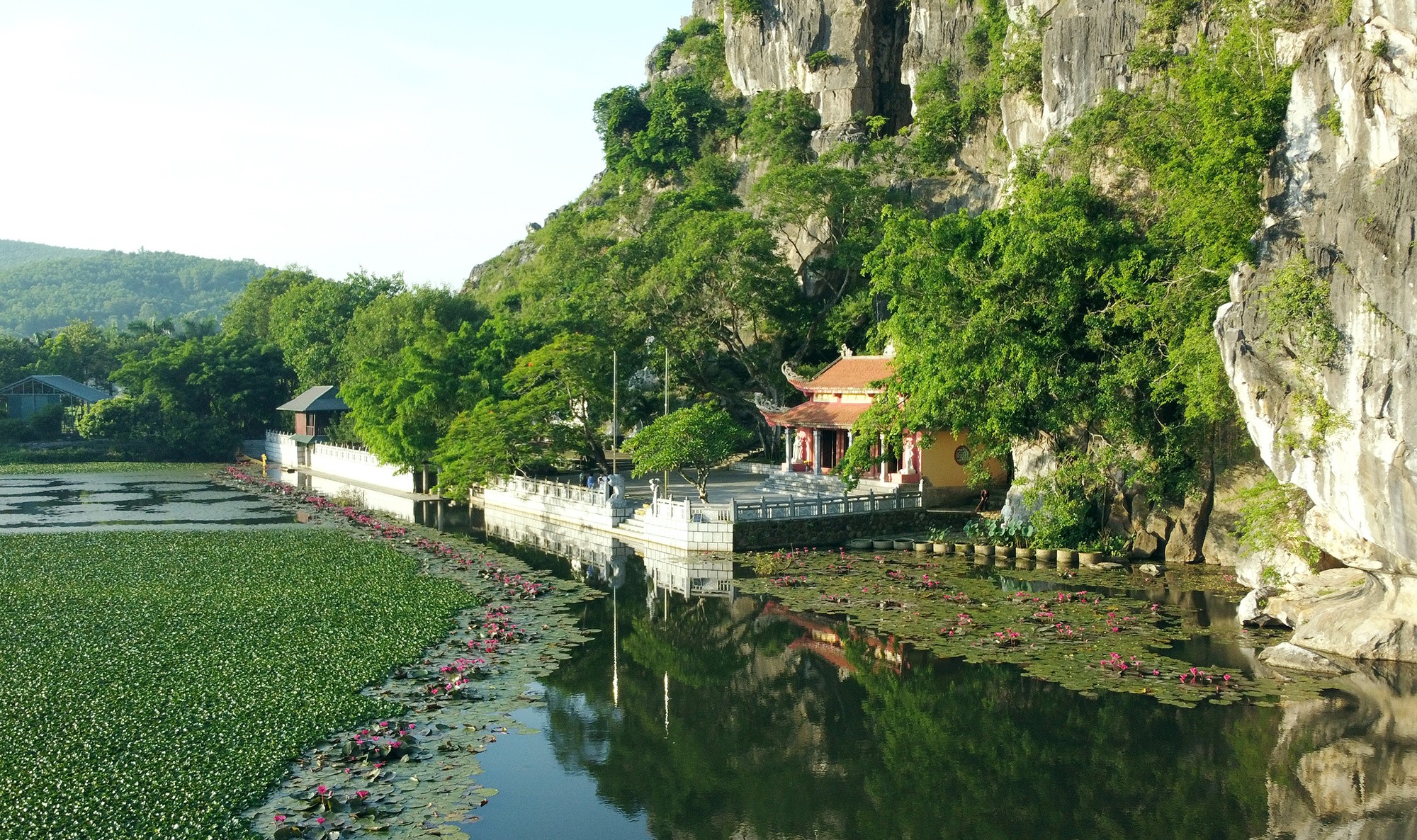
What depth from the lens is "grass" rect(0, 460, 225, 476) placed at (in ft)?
176

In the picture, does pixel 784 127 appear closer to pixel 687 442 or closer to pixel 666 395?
pixel 666 395

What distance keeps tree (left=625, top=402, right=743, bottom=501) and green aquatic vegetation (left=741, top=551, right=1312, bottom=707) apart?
415cm

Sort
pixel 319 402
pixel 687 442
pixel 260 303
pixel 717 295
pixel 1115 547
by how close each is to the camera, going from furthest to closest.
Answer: pixel 260 303, pixel 319 402, pixel 717 295, pixel 687 442, pixel 1115 547

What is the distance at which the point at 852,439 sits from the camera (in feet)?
101

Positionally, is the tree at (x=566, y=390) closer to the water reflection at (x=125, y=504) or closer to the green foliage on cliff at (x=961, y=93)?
the water reflection at (x=125, y=504)

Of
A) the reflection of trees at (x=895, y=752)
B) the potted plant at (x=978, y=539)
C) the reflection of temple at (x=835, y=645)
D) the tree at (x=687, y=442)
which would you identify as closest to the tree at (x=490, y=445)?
the tree at (x=687, y=442)

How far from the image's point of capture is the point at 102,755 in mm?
12773

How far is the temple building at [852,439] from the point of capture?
31297 millimetres

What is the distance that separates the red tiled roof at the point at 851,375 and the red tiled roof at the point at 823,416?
507 mm

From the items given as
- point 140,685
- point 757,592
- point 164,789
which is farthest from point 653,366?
point 164,789

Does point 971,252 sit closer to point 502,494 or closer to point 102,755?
point 502,494

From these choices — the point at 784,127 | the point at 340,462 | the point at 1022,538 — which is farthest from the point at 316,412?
the point at 1022,538

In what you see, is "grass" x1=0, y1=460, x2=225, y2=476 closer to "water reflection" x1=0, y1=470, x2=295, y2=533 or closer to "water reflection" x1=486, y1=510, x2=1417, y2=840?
"water reflection" x1=0, y1=470, x2=295, y2=533

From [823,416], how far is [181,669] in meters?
21.1
